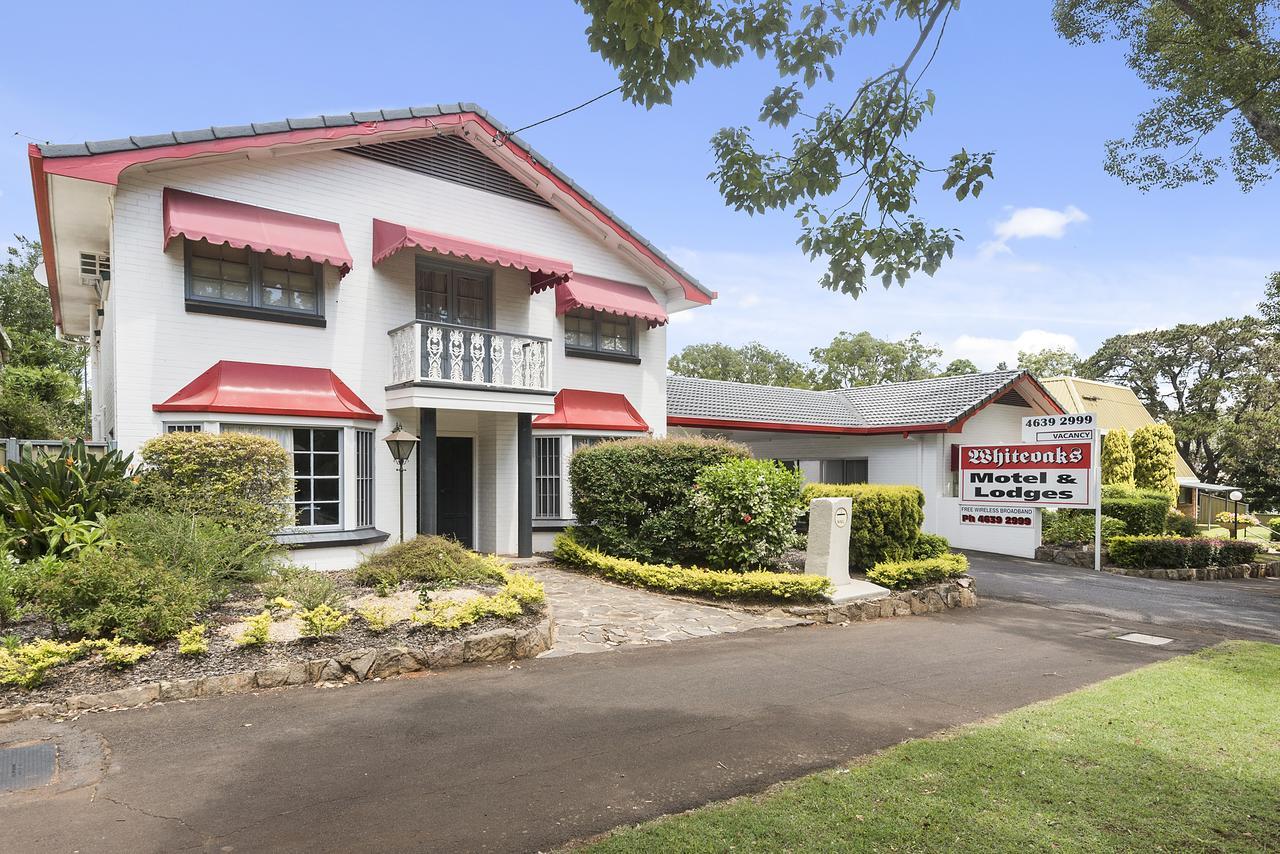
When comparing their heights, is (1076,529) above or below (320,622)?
below

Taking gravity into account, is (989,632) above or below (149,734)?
below

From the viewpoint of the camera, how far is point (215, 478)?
31.9 feet

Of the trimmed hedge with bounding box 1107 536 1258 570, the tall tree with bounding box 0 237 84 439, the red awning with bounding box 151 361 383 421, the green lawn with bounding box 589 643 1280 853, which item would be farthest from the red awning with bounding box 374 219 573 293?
the tall tree with bounding box 0 237 84 439

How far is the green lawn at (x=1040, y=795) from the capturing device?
3.87 meters

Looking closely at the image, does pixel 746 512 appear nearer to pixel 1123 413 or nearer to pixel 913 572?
pixel 913 572

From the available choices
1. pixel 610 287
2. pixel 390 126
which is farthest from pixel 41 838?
pixel 610 287

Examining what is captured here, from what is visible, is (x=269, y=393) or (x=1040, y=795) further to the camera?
(x=269, y=393)

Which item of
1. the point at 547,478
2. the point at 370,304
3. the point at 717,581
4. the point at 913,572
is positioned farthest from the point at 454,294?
the point at 913,572

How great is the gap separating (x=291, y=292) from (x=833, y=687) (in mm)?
10310

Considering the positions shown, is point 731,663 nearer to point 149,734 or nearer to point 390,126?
point 149,734

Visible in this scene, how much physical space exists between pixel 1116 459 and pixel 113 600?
87.1ft

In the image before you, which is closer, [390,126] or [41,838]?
[41,838]

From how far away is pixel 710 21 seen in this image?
17.0 ft

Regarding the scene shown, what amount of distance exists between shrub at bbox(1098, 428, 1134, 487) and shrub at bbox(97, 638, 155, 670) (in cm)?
2615
